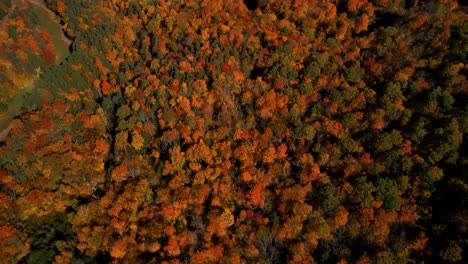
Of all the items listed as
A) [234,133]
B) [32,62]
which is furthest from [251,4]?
[32,62]

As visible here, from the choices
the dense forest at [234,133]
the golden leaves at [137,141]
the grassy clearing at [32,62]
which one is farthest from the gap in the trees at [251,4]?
the golden leaves at [137,141]

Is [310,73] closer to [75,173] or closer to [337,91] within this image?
[337,91]

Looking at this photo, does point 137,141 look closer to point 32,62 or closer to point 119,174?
point 119,174

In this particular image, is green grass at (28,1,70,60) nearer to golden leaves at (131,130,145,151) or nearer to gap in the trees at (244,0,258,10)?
golden leaves at (131,130,145,151)

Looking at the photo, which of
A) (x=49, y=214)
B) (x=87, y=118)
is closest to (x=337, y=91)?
(x=87, y=118)

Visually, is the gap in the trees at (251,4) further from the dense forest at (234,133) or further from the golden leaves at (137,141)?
the golden leaves at (137,141)

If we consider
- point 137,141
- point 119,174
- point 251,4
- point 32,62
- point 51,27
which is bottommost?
point 119,174

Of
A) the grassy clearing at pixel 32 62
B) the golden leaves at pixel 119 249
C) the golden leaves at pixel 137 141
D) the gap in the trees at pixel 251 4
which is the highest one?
the gap in the trees at pixel 251 4

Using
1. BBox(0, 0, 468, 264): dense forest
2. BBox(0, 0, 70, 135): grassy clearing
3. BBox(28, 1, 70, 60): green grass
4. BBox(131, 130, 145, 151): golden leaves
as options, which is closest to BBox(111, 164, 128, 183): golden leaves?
BBox(0, 0, 468, 264): dense forest

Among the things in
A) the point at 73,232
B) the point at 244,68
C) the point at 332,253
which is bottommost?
the point at 73,232
